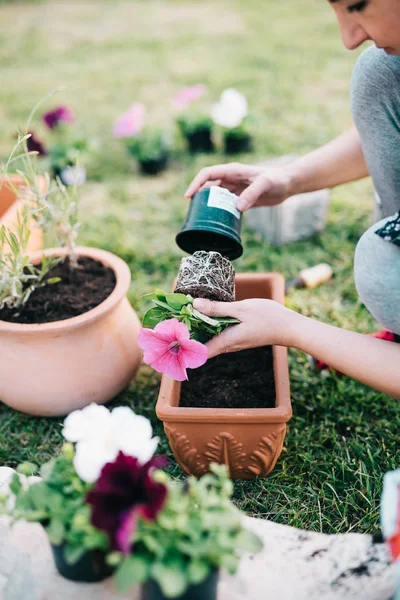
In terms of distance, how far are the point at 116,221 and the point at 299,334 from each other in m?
1.67

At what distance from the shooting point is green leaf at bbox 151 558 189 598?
Result: 867 millimetres

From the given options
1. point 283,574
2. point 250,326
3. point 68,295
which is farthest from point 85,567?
point 68,295

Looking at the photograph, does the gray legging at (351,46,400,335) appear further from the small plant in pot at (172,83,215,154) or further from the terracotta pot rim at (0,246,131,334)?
the small plant in pot at (172,83,215,154)

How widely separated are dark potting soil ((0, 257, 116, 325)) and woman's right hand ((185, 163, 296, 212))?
1.29 feet

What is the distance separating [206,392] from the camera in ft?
5.28

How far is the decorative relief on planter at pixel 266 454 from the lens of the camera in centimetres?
142

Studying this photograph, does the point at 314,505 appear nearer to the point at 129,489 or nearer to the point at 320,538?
the point at 320,538

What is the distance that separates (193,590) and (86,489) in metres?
0.25

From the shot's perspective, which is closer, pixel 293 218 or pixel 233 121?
pixel 293 218

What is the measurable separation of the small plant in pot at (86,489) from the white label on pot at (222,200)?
66 cm

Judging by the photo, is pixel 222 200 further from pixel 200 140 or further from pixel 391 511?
pixel 200 140

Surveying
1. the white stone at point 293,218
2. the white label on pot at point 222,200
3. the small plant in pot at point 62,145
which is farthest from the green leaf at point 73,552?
the small plant in pot at point 62,145

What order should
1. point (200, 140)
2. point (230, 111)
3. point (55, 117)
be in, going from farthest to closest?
point (200, 140) < point (55, 117) < point (230, 111)

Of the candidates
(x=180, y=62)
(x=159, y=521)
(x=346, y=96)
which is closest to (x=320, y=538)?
(x=159, y=521)
